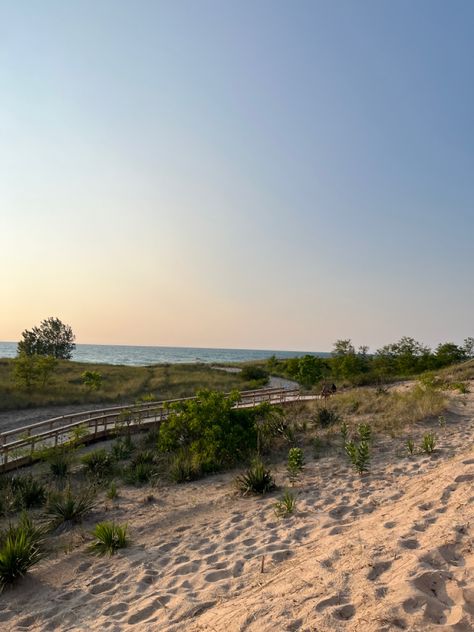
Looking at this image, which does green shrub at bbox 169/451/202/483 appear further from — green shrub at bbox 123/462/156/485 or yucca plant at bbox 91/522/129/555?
yucca plant at bbox 91/522/129/555

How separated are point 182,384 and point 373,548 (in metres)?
37.0

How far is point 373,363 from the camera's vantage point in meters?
43.8

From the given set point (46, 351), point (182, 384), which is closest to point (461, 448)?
point (182, 384)

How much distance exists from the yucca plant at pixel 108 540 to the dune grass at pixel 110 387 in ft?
74.8

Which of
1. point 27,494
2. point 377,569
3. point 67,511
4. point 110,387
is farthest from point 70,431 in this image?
point 110,387

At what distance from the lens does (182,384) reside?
41.3m

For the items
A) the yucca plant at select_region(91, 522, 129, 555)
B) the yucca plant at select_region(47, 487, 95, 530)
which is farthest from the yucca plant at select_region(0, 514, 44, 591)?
the yucca plant at select_region(47, 487, 95, 530)

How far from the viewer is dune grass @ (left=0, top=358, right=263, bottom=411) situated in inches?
1219

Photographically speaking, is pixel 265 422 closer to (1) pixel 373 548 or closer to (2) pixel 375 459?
(2) pixel 375 459

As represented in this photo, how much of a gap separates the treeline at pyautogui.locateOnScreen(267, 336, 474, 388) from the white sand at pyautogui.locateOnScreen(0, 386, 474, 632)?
26.3 metres

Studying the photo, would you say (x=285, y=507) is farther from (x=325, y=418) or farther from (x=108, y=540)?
(x=325, y=418)

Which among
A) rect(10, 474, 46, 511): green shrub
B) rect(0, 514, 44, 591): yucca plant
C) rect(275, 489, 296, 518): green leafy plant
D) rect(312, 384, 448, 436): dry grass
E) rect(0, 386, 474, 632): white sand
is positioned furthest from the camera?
rect(312, 384, 448, 436): dry grass

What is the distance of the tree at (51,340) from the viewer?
64125 millimetres

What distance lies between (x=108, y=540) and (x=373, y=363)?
40.5m
